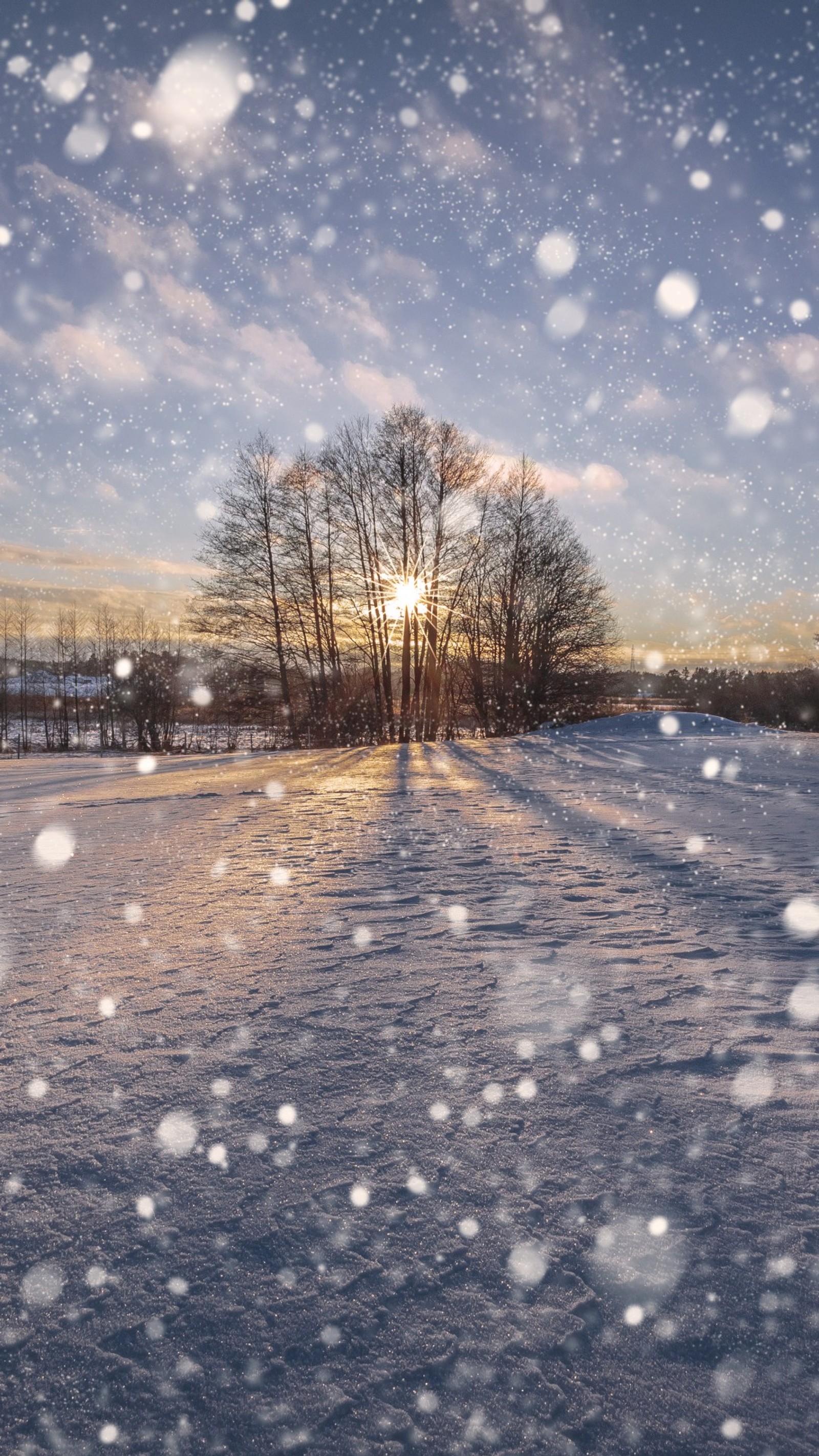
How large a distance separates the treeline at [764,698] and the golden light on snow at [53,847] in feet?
112

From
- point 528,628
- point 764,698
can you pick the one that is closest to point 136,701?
point 528,628

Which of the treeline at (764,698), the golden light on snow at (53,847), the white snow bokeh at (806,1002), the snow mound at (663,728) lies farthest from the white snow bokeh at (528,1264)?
the treeline at (764,698)

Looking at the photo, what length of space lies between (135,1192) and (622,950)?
236 cm

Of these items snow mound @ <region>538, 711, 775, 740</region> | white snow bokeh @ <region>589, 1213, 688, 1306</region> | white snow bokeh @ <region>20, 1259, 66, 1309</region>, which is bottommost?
white snow bokeh @ <region>589, 1213, 688, 1306</region>

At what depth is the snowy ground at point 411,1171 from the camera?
124 centimetres

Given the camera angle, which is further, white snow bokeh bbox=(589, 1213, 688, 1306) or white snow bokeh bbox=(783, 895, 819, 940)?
white snow bokeh bbox=(783, 895, 819, 940)

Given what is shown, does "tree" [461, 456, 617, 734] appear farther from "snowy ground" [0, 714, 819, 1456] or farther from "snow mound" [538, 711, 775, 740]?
"snowy ground" [0, 714, 819, 1456]

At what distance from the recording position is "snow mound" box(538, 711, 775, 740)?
54.6ft

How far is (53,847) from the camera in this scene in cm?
585

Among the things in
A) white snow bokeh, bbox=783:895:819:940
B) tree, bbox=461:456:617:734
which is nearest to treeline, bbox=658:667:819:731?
tree, bbox=461:456:617:734

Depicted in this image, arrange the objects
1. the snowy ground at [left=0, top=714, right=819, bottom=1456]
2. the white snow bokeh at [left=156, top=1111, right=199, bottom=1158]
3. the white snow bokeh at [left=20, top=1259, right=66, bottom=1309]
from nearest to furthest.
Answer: the snowy ground at [left=0, top=714, right=819, bottom=1456] → the white snow bokeh at [left=20, top=1259, right=66, bottom=1309] → the white snow bokeh at [left=156, top=1111, right=199, bottom=1158]

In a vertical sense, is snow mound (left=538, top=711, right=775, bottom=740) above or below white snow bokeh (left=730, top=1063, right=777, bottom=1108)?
above

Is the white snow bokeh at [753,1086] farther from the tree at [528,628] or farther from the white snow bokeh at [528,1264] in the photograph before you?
the tree at [528,628]

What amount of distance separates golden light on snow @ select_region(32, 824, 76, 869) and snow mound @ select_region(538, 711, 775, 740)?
12844 millimetres
